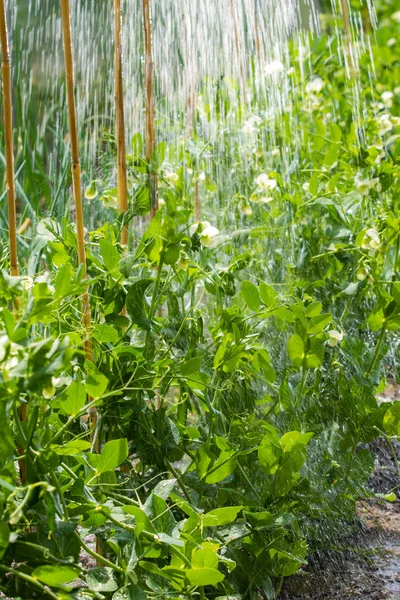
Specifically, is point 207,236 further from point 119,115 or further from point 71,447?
point 71,447

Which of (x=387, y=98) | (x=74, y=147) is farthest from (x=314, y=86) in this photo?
(x=74, y=147)

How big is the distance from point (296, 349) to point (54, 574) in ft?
1.77

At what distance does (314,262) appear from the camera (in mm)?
1550

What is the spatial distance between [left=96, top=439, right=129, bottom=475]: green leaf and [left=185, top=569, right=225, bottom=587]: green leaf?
142mm

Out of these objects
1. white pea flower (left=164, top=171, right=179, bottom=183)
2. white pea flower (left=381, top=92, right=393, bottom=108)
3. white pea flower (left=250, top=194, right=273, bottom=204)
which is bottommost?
white pea flower (left=250, top=194, right=273, bottom=204)

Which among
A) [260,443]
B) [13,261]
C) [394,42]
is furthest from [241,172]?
[394,42]

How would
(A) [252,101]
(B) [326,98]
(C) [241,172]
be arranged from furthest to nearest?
(B) [326,98]
(A) [252,101]
(C) [241,172]

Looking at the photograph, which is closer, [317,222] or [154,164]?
[154,164]

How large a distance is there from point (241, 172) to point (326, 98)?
0.87 meters

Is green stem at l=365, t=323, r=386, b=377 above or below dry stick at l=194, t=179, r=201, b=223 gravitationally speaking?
below

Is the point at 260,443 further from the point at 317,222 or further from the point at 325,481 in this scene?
the point at 317,222

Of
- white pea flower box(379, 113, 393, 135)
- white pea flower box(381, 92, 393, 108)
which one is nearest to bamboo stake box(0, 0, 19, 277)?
white pea flower box(379, 113, 393, 135)

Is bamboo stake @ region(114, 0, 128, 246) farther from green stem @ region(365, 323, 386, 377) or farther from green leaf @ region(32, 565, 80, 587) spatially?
green leaf @ region(32, 565, 80, 587)

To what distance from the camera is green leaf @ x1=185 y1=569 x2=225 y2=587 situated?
2.72 feet
